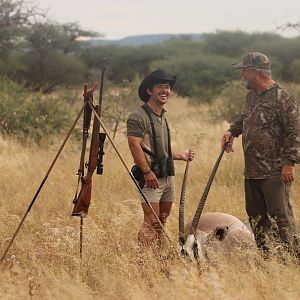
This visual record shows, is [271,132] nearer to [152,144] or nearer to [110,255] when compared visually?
[152,144]

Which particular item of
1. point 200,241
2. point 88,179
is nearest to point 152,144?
point 88,179

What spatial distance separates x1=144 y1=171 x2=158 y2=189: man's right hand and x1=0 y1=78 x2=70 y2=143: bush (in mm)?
6820

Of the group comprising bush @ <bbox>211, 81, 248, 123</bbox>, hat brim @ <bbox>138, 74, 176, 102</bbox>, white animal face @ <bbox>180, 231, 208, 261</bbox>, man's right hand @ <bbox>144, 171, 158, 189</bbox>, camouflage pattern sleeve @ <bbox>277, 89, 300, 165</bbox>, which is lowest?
bush @ <bbox>211, 81, 248, 123</bbox>

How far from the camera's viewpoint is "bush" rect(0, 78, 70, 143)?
A: 11648 mm

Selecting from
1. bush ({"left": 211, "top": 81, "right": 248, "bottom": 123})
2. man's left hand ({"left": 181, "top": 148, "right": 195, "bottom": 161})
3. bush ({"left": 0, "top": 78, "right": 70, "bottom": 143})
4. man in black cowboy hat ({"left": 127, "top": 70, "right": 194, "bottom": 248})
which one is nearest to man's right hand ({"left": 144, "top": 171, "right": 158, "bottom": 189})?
man in black cowboy hat ({"left": 127, "top": 70, "right": 194, "bottom": 248})

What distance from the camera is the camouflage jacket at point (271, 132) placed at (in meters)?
4.84

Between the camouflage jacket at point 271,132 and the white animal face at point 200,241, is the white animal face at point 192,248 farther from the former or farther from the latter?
the camouflage jacket at point 271,132

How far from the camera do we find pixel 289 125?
4.85 meters

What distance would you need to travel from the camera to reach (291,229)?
16.5ft

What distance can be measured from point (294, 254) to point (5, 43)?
21.7m

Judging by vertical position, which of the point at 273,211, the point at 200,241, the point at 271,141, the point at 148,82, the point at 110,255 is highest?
the point at 148,82

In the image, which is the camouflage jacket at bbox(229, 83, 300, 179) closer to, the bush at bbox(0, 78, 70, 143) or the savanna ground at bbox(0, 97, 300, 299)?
the savanna ground at bbox(0, 97, 300, 299)

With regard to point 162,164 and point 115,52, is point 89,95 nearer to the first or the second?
point 162,164

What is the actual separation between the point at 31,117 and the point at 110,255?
7.35m
